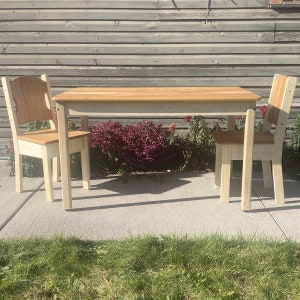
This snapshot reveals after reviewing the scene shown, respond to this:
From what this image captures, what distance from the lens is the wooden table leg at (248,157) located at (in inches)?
139

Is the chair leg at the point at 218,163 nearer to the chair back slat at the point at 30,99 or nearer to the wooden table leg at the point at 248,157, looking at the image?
the wooden table leg at the point at 248,157

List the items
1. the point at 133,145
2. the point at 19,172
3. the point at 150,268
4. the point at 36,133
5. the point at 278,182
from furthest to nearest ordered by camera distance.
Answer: the point at 133,145 → the point at 36,133 → the point at 19,172 → the point at 278,182 → the point at 150,268

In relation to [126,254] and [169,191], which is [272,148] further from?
[126,254]

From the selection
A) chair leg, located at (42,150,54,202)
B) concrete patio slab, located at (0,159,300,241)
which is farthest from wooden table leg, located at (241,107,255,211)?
chair leg, located at (42,150,54,202)

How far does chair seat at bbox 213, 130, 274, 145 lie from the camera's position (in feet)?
12.6

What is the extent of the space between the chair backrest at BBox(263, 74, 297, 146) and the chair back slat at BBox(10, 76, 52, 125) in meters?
2.38

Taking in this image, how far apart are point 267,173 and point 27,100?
2654mm

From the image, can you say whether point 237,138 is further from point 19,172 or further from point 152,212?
point 19,172

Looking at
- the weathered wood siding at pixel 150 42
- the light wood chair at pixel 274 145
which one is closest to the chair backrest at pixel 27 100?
the weathered wood siding at pixel 150 42

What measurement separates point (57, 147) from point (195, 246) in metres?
1.69

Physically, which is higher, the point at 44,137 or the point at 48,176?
the point at 44,137

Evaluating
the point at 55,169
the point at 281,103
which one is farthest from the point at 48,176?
the point at 281,103

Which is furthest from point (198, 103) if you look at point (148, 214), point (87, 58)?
point (87, 58)

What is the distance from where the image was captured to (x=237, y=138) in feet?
13.3
